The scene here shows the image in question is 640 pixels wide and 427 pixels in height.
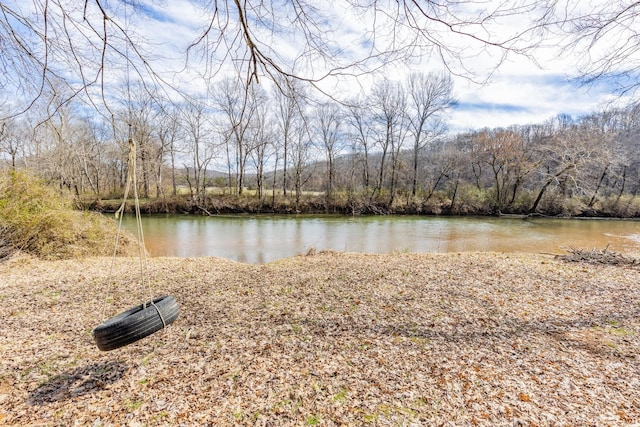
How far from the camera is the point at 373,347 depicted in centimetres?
319

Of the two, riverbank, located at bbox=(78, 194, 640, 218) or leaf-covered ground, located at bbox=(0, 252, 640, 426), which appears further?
riverbank, located at bbox=(78, 194, 640, 218)

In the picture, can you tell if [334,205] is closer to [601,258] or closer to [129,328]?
[601,258]

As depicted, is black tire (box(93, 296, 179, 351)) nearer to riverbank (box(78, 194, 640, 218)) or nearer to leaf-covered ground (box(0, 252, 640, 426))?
leaf-covered ground (box(0, 252, 640, 426))

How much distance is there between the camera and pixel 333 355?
306cm

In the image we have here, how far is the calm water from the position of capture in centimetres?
1139

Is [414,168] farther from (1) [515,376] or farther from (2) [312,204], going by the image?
(1) [515,376]

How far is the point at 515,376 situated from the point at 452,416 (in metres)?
0.94

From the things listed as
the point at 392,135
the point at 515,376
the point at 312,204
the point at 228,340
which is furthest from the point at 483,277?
the point at 392,135

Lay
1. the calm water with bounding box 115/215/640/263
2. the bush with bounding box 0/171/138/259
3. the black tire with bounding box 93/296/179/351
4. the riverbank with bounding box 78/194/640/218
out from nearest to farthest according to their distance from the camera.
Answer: the black tire with bounding box 93/296/179/351 → the bush with bounding box 0/171/138/259 → the calm water with bounding box 115/215/640/263 → the riverbank with bounding box 78/194/640/218

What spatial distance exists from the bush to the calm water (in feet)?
8.54

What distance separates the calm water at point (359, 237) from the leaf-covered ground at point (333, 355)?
5.33 meters

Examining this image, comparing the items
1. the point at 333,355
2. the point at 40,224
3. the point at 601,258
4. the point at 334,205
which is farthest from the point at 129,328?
the point at 334,205

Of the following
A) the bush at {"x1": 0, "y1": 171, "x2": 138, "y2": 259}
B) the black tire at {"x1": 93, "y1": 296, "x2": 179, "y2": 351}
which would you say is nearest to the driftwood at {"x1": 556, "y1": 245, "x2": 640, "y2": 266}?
the black tire at {"x1": 93, "y1": 296, "x2": 179, "y2": 351}

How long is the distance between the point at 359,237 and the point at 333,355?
11351 millimetres
